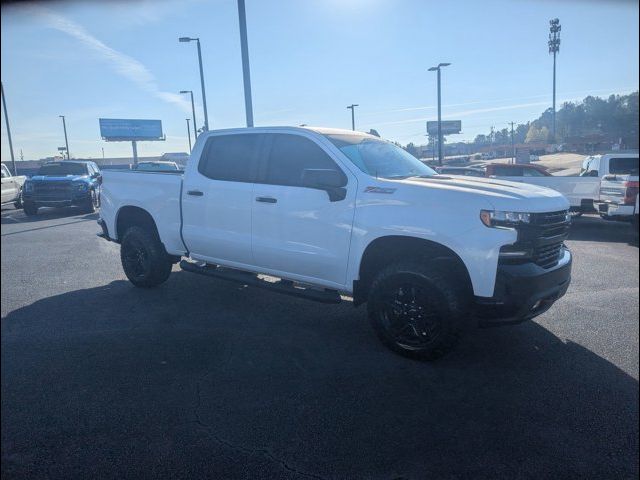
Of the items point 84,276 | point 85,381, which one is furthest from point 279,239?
point 84,276

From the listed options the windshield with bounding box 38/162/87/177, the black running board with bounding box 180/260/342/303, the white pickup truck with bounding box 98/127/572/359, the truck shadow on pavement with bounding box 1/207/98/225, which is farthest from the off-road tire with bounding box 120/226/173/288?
the truck shadow on pavement with bounding box 1/207/98/225

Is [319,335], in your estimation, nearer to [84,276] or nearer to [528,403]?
[528,403]

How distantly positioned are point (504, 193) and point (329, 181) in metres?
1.47

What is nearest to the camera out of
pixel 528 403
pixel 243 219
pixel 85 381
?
pixel 528 403

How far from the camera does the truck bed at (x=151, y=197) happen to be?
5598 mm

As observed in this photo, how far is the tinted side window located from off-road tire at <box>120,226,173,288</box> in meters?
2.07

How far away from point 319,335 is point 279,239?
1045 mm

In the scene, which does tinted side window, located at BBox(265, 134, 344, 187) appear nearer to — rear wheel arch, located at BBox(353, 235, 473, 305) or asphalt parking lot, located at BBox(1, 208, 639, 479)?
rear wheel arch, located at BBox(353, 235, 473, 305)

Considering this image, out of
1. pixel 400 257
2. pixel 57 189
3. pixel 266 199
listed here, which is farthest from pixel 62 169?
pixel 400 257

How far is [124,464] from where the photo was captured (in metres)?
2.44

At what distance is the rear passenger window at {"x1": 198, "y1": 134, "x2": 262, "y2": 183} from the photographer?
5.03 m

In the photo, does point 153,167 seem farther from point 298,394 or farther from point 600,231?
point 600,231

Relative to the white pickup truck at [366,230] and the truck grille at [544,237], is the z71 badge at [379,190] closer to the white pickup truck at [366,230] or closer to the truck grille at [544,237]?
the white pickup truck at [366,230]

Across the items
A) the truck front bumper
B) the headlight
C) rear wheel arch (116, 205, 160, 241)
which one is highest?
the headlight
